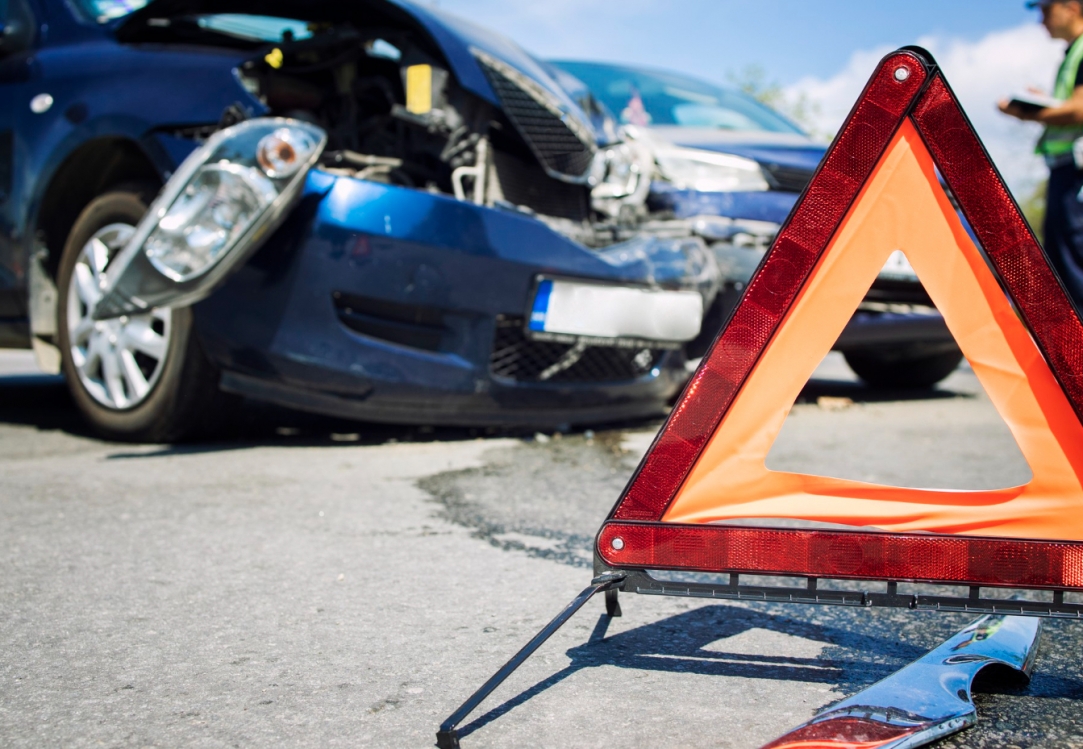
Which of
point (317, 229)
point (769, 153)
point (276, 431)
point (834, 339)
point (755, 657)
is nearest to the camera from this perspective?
point (834, 339)

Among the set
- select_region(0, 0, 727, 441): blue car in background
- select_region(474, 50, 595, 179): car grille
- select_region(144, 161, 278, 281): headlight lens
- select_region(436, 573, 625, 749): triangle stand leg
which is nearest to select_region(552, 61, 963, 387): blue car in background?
select_region(0, 0, 727, 441): blue car in background

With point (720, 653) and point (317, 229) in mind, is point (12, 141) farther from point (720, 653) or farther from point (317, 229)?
point (720, 653)

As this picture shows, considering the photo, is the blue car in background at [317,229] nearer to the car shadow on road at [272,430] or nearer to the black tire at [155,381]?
the black tire at [155,381]

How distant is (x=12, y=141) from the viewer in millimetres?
3859

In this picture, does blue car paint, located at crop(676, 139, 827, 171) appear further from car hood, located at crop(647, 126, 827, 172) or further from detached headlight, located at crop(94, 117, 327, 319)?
detached headlight, located at crop(94, 117, 327, 319)

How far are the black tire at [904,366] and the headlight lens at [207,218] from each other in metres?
4.07

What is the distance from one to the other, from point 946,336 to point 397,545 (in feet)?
11.8

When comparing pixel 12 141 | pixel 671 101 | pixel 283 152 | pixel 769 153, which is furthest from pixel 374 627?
pixel 671 101

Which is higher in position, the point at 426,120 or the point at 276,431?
the point at 426,120

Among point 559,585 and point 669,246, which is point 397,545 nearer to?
point 559,585

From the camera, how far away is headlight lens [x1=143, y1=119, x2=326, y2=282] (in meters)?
3.11

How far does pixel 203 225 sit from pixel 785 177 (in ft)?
9.39

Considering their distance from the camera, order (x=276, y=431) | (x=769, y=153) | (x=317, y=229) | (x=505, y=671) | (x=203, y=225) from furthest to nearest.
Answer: (x=769, y=153) < (x=276, y=431) < (x=317, y=229) < (x=203, y=225) < (x=505, y=671)

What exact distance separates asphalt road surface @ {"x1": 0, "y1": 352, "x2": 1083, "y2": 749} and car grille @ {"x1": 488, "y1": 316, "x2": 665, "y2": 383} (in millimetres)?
376
